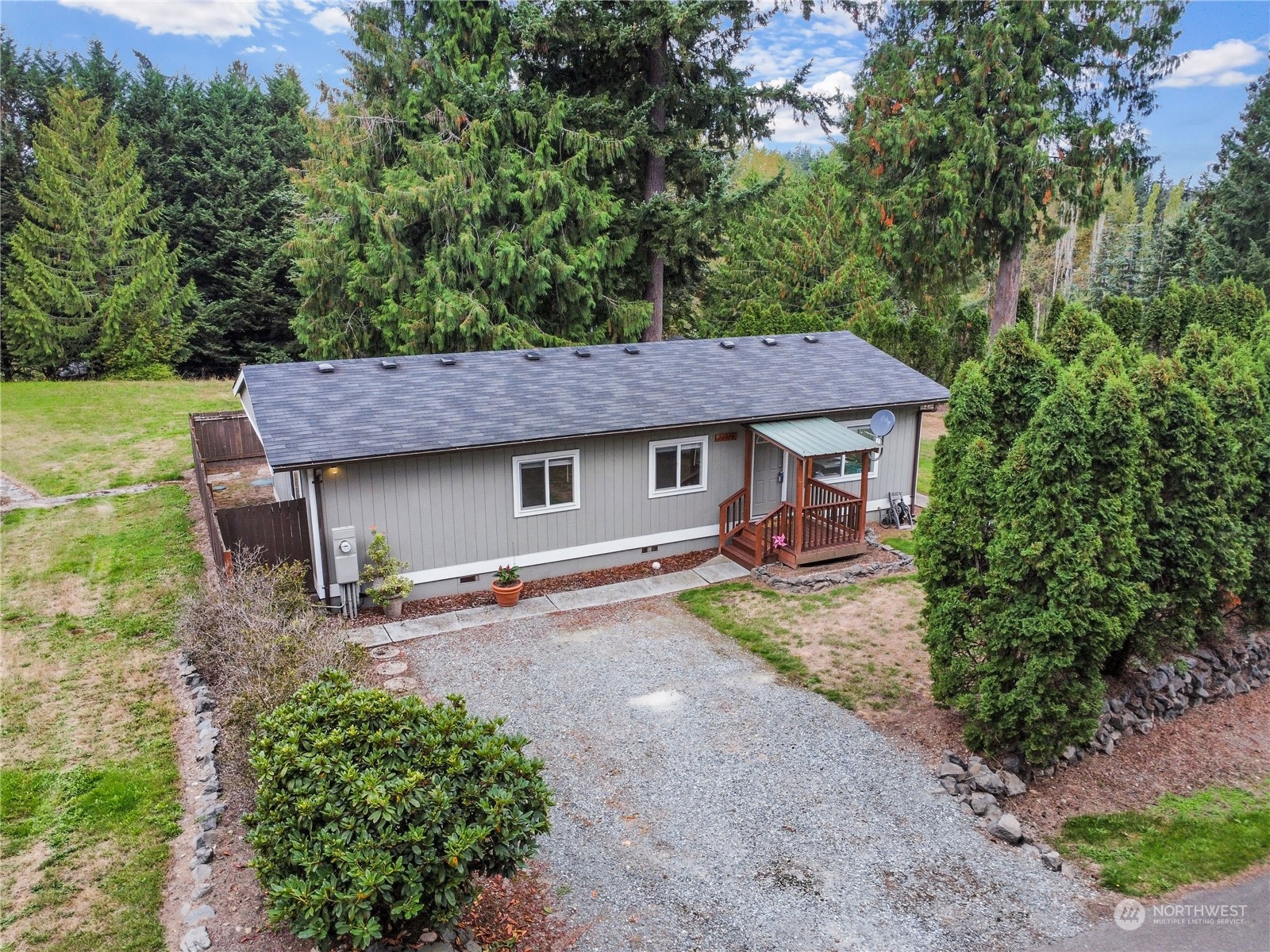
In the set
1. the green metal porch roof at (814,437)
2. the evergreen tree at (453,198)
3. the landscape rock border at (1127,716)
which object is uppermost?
the evergreen tree at (453,198)

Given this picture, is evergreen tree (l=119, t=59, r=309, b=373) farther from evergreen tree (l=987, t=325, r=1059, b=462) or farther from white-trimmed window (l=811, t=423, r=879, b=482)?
evergreen tree (l=987, t=325, r=1059, b=462)

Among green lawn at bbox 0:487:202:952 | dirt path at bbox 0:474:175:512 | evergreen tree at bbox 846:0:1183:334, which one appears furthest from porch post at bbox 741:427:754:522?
dirt path at bbox 0:474:175:512

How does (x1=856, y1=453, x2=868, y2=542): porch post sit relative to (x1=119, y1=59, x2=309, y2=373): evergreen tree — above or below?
below

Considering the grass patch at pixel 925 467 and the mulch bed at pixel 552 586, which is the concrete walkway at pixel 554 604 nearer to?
the mulch bed at pixel 552 586

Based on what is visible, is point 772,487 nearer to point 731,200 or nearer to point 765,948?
point 765,948

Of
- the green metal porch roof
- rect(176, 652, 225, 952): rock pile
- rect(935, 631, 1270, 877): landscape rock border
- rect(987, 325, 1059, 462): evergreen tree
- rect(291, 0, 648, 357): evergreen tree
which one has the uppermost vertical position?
rect(291, 0, 648, 357): evergreen tree

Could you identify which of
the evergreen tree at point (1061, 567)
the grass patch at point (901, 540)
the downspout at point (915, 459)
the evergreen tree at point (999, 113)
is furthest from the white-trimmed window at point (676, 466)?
the evergreen tree at point (999, 113)

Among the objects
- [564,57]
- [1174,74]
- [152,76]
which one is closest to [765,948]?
[564,57]
